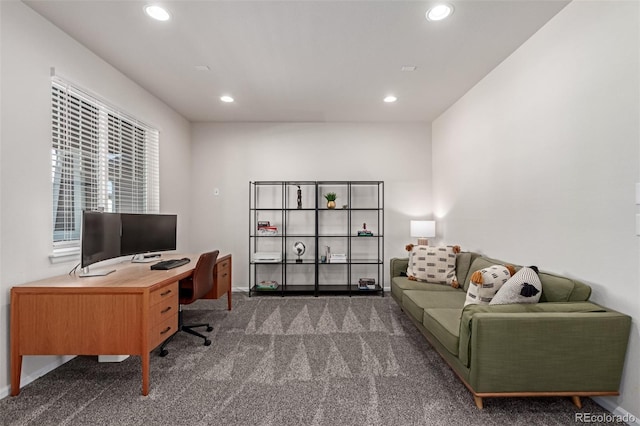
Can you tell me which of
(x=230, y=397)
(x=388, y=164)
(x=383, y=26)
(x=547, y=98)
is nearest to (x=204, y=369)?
(x=230, y=397)

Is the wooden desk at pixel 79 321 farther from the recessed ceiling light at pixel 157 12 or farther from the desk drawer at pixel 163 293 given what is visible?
the recessed ceiling light at pixel 157 12

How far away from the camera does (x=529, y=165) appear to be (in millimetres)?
2568

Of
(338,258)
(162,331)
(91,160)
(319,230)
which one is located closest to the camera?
(162,331)

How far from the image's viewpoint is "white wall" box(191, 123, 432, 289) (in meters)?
4.79

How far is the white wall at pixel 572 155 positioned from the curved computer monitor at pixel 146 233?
358 cm

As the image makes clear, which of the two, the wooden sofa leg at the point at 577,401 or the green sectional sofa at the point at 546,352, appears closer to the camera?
the green sectional sofa at the point at 546,352

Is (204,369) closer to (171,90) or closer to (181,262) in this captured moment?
(181,262)

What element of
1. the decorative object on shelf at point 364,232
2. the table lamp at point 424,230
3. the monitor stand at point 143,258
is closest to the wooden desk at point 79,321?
the monitor stand at point 143,258

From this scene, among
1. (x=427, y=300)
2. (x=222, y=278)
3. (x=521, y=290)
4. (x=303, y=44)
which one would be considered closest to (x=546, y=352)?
(x=521, y=290)

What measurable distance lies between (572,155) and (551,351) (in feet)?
4.44

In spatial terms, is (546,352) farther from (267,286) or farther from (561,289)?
(267,286)

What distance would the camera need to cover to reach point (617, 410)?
179 cm

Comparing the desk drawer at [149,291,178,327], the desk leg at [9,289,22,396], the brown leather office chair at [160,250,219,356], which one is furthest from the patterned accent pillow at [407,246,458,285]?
the desk leg at [9,289,22,396]

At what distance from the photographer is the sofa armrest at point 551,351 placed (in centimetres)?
172
